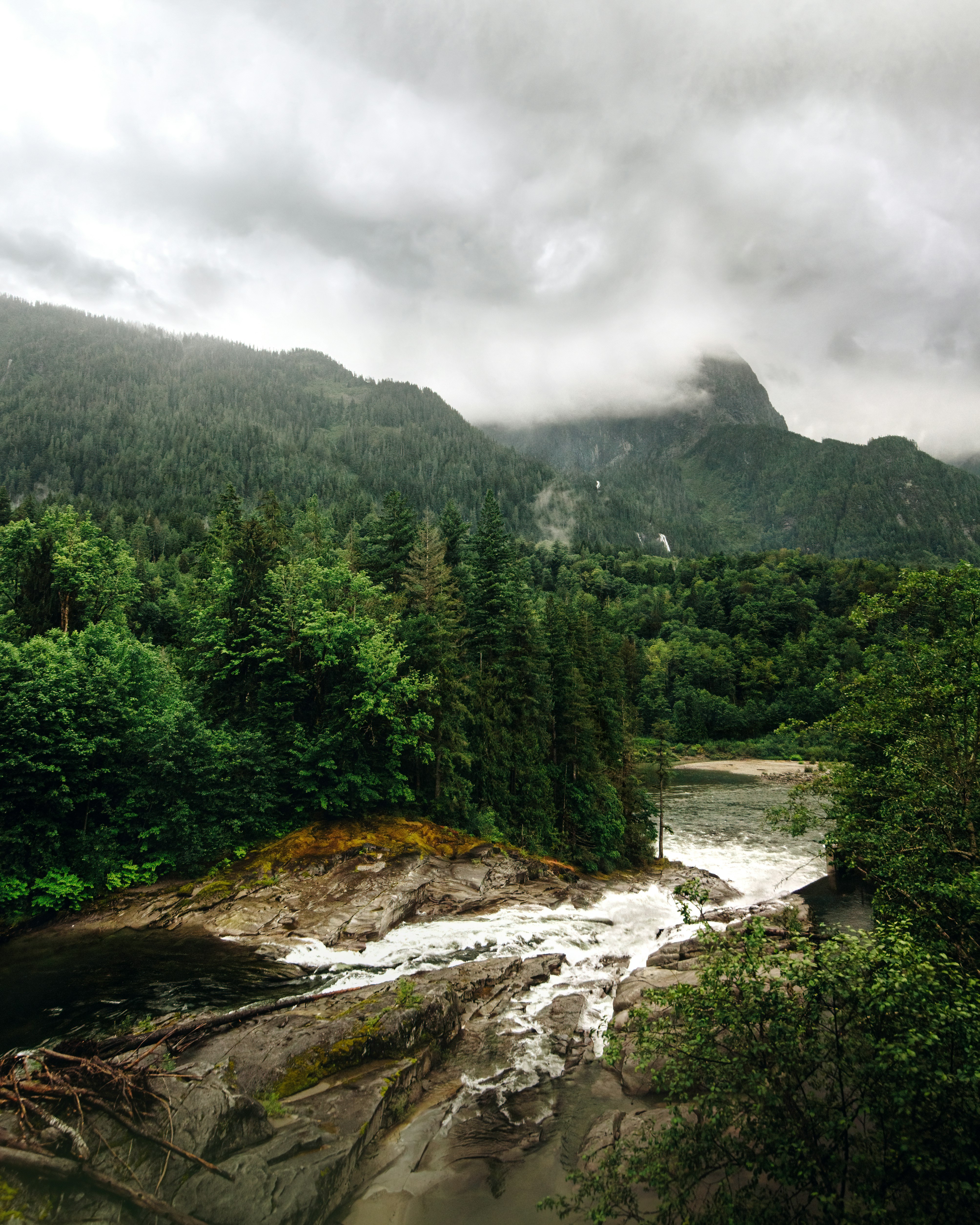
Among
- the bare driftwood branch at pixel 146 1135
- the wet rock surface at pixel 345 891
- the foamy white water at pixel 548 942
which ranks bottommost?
the foamy white water at pixel 548 942

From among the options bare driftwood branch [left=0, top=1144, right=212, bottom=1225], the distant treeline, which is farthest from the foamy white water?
the distant treeline

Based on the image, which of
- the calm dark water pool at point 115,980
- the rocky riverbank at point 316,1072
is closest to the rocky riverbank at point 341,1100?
the rocky riverbank at point 316,1072

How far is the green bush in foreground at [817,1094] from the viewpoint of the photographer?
6590 mm

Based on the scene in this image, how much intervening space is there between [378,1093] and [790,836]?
5075 cm

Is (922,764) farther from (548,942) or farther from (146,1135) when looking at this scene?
(146,1135)

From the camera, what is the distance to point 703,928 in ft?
31.7

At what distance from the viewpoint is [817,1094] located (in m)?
9.27

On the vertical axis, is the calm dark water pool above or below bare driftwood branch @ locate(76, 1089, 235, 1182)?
below

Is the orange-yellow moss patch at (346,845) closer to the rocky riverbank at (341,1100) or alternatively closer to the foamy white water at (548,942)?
the foamy white water at (548,942)

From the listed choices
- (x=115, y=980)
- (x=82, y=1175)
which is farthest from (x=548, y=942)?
(x=82, y=1175)

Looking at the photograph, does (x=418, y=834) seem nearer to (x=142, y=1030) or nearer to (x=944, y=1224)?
(x=142, y=1030)

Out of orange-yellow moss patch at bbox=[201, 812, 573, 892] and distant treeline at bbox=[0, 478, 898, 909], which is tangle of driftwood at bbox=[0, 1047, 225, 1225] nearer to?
distant treeline at bbox=[0, 478, 898, 909]

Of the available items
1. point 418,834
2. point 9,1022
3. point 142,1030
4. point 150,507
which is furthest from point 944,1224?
point 150,507

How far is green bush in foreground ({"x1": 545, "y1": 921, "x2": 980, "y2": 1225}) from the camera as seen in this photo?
6590 millimetres
